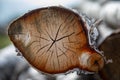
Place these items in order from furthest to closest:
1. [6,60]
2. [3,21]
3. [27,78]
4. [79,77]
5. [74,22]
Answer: [3,21] < [6,60] < [27,78] < [79,77] < [74,22]

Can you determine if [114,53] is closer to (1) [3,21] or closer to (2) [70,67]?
(2) [70,67]

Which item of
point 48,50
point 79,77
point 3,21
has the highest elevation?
point 48,50

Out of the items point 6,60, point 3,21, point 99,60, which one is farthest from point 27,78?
point 3,21

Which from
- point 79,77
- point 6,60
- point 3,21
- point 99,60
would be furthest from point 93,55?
point 3,21

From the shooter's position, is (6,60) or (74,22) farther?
(6,60)

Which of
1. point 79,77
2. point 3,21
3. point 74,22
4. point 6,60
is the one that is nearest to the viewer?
point 74,22

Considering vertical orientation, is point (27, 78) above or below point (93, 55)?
below
